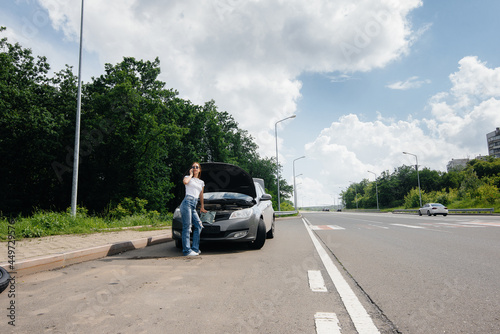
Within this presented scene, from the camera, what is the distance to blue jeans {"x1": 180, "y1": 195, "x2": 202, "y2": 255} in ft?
20.4

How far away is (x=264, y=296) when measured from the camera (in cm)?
341

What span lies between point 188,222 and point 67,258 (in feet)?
7.02

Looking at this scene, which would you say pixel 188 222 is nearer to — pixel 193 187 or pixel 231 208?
pixel 193 187

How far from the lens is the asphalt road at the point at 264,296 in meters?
2.54

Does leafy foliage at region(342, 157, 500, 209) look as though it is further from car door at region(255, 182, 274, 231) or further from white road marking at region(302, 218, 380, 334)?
white road marking at region(302, 218, 380, 334)

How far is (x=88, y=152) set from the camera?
28.9 meters

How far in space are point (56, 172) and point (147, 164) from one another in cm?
780

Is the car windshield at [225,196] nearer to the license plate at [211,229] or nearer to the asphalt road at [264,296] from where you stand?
the license plate at [211,229]

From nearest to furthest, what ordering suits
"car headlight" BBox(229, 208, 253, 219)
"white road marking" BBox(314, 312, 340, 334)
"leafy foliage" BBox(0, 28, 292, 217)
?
1. "white road marking" BBox(314, 312, 340, 334)
2. "car headlight" BBox(229, 208, 253, 219)
3. "leafy foliage" BBox(0, 28, 292, 217)

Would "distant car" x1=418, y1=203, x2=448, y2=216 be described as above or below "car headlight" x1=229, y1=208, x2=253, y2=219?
below

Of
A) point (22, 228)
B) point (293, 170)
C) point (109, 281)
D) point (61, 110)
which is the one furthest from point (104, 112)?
point (293, 170)

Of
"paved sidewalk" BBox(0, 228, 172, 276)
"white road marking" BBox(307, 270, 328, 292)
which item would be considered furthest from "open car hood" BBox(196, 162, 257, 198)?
"white road marking" BBox(307, 270, 328, 292)

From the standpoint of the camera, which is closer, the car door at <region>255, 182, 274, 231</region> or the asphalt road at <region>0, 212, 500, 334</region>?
the asphalt road at <region>0, 212, 500, 334</region>

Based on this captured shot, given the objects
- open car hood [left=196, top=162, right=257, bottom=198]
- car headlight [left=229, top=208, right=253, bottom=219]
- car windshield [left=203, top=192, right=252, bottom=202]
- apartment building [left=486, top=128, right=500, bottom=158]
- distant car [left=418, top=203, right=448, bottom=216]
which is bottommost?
distant car [left=418, top=203, right=448, bottom=216]
